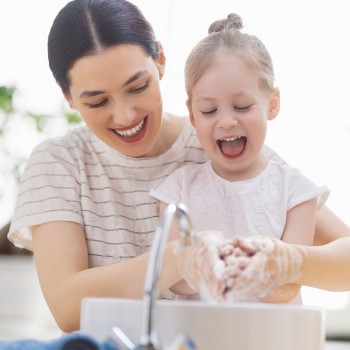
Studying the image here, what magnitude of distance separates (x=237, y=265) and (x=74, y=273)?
1.82ft

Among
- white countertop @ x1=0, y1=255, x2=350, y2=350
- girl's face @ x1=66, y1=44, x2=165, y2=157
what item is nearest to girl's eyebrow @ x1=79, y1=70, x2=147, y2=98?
girl's face @ x1=66, y1=44, x2=165, y2=157

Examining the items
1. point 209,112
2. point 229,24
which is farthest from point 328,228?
point 229,24

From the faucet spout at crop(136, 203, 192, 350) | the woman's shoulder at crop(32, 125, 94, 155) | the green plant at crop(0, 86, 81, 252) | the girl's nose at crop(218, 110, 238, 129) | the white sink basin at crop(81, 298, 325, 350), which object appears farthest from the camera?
the green plant at crop(0, 86, 81, 252)

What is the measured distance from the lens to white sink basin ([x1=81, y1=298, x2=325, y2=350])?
0.94 meters

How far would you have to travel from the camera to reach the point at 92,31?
1626 millimetres

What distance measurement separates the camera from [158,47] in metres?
1.75

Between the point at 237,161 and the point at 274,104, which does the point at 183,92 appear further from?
the point at 237,161

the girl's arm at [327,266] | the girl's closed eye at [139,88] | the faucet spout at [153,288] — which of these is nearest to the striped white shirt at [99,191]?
the girl's closed eye at [139,88]

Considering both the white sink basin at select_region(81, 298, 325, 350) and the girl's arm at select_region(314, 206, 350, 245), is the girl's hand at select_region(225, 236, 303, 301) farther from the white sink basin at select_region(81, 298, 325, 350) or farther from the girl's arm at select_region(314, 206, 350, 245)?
the girl's arm at select_region(314, 206, 350, 245)

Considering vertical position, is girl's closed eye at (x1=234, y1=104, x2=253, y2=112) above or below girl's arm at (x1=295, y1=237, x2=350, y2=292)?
above

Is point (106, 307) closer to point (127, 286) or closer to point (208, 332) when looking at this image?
point (208, 332)

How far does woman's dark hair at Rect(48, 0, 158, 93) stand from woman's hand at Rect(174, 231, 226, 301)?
562 mm

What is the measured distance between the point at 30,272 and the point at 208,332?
11.3 feet

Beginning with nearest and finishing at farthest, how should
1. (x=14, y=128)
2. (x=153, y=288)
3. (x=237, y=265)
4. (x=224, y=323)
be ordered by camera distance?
1. (x=153, y=288)
2. (x=224, y=323)
3. (x=237, y=265)
4. (x=14, y=128)
